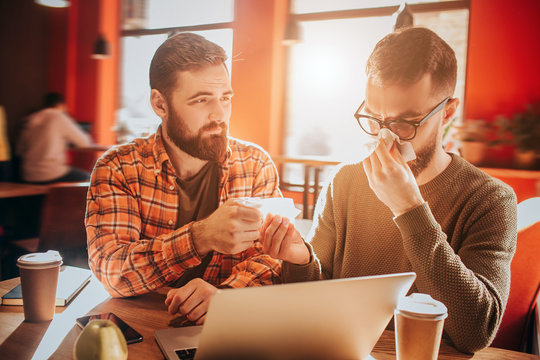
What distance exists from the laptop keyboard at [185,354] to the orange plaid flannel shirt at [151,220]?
13.8 inches

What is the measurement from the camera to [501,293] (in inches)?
40.9

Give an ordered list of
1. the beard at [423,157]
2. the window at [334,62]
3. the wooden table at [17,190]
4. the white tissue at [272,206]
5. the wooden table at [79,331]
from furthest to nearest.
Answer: the window at [334,62]
the wooden table at [17,190]
the beard at [423,157]
the white tissue at [272,206]
the wooden table at [79,331]

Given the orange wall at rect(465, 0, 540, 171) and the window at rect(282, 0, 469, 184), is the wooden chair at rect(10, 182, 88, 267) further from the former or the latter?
the orange wall at rect(465, 0, 540, 171)

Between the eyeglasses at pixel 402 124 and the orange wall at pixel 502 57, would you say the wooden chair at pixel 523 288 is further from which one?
the orange wall at pixel 502 57

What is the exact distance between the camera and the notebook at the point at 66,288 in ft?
3.43

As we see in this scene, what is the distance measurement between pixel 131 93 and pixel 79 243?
3.19 ft

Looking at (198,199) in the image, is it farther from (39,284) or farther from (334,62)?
(334,62)

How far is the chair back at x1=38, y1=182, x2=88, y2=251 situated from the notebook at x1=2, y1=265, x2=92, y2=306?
2.89ft

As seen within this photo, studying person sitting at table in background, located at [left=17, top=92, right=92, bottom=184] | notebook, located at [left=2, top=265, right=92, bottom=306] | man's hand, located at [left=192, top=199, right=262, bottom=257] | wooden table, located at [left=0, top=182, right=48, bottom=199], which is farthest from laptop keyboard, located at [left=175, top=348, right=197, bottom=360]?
person sitting at table in background, located at [left=17, top=92, right=92, bottom=184]

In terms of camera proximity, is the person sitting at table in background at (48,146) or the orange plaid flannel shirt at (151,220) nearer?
the orange plaid flannel shirt at (151,220)

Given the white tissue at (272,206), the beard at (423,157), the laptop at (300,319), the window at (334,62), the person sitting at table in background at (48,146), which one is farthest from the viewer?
the person sitting at table in background at (48,146)

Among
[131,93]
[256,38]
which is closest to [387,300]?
[131,93]

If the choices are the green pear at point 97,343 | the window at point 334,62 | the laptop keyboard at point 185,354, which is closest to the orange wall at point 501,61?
the window at point 334,62

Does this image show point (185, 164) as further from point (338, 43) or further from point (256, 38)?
point (338, 43)
